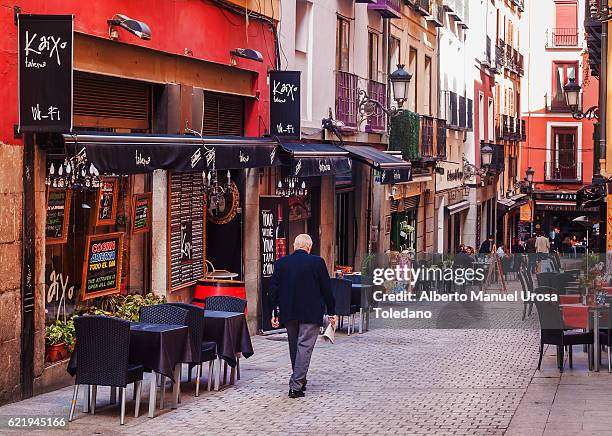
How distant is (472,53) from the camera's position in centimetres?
4803

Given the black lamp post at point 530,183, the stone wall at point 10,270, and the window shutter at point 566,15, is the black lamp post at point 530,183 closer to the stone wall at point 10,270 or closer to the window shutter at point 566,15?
the window shutter at point 566,15

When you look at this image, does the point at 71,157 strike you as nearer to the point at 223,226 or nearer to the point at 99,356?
the point at 99,356

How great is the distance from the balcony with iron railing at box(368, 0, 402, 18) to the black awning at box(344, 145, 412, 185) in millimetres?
3929

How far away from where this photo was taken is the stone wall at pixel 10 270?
12.8 meters

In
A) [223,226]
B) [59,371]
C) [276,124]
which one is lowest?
[59,371]

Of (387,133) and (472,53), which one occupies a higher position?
(472,53)

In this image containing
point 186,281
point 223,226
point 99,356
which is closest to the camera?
point 99,356

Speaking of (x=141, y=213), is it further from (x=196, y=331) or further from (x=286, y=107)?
(x=286, y=107)

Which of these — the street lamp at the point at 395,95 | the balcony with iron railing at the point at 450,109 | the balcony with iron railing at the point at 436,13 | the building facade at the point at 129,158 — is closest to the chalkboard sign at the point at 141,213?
the building facade at the point at 129,158

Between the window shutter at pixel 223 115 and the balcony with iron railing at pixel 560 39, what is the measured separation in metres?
50.3

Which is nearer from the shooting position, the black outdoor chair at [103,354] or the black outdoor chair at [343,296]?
the black outdoor chair at [103,354]

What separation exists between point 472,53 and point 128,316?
33.8m

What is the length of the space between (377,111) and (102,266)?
15.4 m

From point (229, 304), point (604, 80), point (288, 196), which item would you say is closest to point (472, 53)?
point (604, 80)
